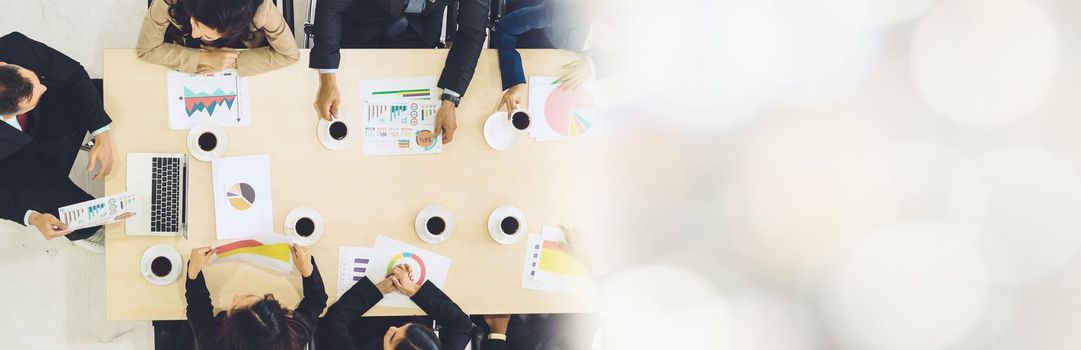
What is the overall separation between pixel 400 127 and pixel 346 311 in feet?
1.65

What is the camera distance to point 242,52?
4.71ft

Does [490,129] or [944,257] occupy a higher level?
[490,129]

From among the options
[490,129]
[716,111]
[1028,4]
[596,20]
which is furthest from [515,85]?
[1028,4]

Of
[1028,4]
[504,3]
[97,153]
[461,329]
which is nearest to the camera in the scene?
[97,153]

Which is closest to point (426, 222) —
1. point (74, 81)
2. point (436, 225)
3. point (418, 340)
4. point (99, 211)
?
point (436, 225)

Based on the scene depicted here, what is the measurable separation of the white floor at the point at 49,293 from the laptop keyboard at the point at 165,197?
0.79 metres

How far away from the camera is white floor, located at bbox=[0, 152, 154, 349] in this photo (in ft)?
6.47

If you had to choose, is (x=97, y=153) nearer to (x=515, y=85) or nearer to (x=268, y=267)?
(x=268, y=267)

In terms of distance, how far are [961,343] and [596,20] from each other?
1.94m

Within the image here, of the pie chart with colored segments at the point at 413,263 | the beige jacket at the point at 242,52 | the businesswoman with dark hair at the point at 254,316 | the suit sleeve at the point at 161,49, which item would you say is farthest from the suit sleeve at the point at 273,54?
the pie chart with colored segments at the point at 413,263

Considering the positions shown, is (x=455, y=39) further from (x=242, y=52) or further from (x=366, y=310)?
(x=366, y=310)

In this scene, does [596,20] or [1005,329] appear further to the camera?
[1005,329]

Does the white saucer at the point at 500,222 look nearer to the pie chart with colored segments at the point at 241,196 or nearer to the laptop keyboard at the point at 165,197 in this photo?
the pie chart with colored segments at the point at 241,196

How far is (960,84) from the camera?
2.14 meters
